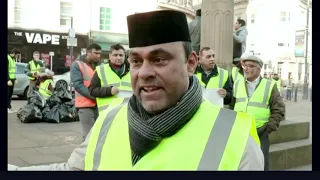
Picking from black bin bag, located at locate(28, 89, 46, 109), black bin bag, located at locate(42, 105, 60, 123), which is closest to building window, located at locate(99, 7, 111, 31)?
black bin bag, located at locate(28, 89, 46, 109)

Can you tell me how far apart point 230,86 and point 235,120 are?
291cm

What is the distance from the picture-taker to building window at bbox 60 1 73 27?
17.2 metres

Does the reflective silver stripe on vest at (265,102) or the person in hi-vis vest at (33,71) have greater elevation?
the person in hi-vis vest at (33,71)

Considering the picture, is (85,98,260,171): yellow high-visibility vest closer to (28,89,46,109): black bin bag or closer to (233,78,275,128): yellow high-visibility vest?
(233,78,275,128): yellow high-visibility vest

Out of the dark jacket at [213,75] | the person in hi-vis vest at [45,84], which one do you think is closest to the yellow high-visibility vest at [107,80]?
the dark jacket at [213,75]

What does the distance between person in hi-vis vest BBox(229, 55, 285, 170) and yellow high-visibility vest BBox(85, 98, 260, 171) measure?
7.89ft

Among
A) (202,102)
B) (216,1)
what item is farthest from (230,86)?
(202,102)

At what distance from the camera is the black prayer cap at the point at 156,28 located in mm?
1338

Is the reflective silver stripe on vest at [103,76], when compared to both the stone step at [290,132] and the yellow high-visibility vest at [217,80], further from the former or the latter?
the stone step at [290,132]

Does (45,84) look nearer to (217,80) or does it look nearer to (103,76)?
(103,76)

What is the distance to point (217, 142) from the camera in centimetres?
129

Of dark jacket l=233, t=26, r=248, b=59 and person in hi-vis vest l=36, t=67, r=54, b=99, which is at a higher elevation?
dark jacket l=233, t=26, r=248, b=59
